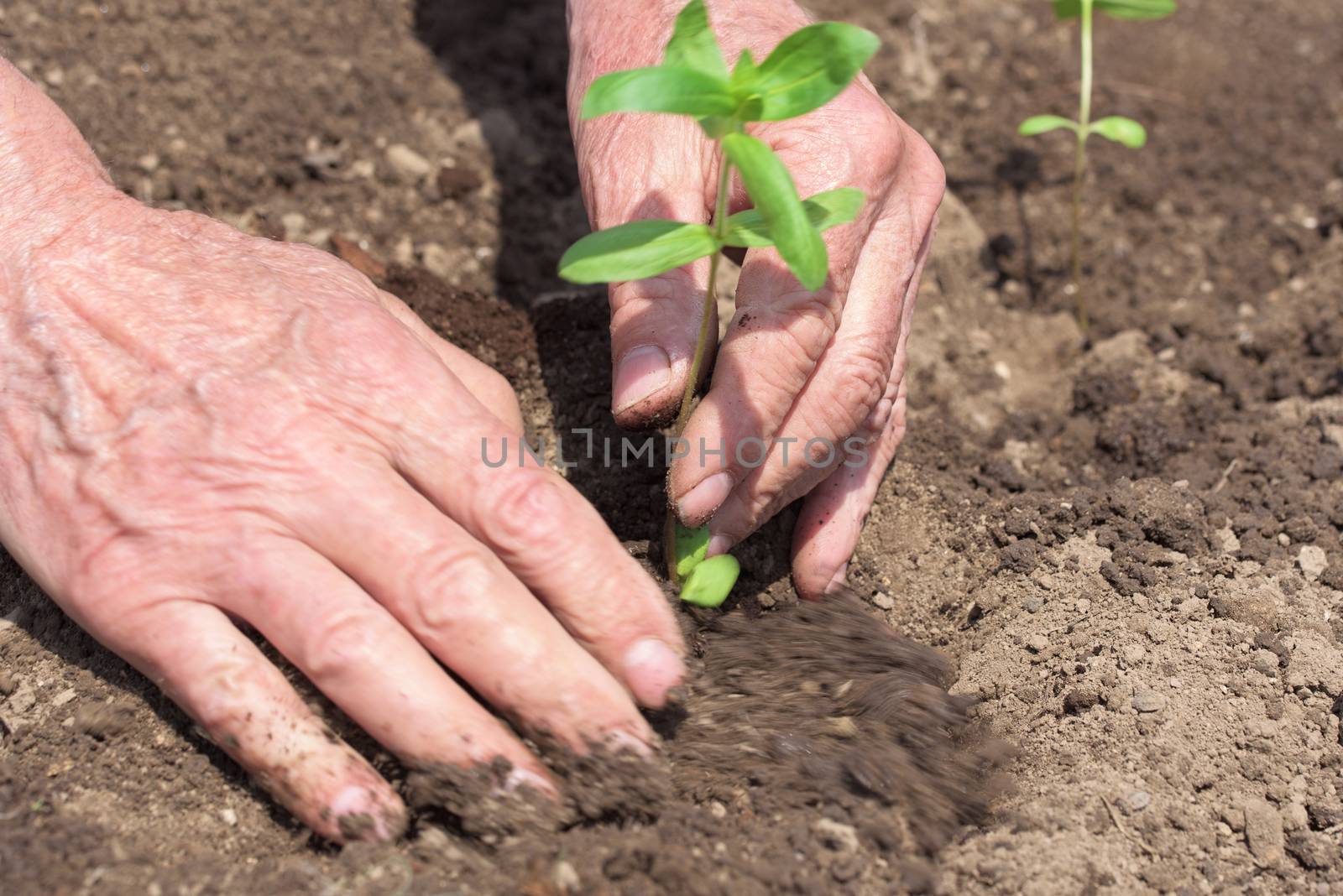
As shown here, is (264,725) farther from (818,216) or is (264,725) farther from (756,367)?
(818,216)

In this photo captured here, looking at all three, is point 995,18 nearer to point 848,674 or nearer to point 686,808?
point 848,674

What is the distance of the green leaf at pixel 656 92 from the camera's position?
1.46 meters

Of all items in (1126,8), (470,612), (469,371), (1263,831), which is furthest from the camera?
(1126,8)

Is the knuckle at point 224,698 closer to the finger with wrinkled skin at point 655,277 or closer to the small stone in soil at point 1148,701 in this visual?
the finger with wrinkled skin at point 655,277

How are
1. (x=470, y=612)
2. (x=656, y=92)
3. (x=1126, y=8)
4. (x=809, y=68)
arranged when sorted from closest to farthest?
(x=656, y=92)
(x=809, y=68)
(x=470, y=612)
(x=1126, y=8)

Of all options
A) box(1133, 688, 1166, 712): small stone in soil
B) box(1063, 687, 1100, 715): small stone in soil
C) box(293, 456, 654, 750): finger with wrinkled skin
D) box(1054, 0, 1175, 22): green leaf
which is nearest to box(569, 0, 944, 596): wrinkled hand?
box(293, 456, 654, 750): finger with wrinkled skin

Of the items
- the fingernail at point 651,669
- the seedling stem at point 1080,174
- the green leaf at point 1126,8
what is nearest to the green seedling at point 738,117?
the fingernail at point 651,669

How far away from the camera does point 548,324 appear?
2.69 meters

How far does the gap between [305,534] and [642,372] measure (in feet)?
2.16

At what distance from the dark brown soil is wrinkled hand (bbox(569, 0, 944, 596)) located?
26 cm

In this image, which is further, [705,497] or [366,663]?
[705,497]

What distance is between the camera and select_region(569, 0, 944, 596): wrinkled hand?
1912mm

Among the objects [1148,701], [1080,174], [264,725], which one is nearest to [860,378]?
[1148,701]

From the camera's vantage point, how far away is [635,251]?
1.67 metres
